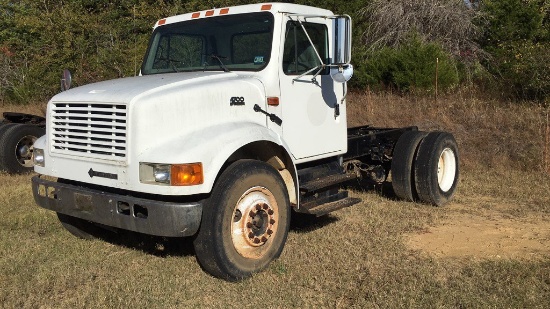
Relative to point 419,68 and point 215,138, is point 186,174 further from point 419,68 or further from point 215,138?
point 419,68

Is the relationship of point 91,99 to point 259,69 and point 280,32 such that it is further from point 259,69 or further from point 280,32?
point 280,32

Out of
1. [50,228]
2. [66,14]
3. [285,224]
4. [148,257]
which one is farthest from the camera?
[66,14]

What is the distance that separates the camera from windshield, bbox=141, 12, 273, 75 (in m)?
4.98

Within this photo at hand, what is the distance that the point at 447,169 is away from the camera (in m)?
7.71

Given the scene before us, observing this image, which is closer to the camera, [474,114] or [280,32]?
[280,32]

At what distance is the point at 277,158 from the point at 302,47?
118 centimetres

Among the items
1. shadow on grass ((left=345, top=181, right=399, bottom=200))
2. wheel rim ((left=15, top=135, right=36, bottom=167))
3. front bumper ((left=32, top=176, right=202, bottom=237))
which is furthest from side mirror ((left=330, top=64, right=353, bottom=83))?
wheel rim ((left=15, top=135, right=36, bottom=167))

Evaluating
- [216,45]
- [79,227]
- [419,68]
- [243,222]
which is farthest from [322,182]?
[419,68]

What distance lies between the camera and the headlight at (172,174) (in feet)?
12.5

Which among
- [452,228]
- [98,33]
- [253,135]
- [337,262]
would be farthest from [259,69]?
[98,33]

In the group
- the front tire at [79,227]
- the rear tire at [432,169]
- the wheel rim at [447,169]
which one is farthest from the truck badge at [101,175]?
the wheel rim at [447,169]

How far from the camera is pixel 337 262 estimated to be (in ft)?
15.8

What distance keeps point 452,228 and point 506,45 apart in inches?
565

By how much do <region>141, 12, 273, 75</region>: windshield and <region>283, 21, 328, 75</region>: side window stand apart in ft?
0.74
